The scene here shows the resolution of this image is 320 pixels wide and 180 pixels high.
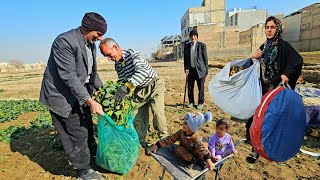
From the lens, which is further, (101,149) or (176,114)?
(176,114)

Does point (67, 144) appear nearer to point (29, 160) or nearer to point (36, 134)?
point (29, 160)

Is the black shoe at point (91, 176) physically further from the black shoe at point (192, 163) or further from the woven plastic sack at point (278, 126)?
the woven plastic sack at point (278, 126)

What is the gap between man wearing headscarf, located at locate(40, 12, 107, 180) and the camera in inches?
100

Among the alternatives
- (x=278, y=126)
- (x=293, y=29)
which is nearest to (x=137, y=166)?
(x=278, y=126)

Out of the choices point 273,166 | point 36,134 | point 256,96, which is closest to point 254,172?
point 273,166

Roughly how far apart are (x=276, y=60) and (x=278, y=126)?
108 cm

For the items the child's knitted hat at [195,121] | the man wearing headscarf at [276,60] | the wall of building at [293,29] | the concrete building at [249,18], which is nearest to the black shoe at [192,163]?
the child's knitted hat at [195,121]

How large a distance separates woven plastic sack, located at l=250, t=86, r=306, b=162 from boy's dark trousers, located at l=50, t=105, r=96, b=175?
6.38ft

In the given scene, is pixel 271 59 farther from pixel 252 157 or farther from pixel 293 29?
pixel 293 29

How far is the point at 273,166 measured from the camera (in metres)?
3.35

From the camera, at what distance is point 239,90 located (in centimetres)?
310

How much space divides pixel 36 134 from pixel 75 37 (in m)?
2.99

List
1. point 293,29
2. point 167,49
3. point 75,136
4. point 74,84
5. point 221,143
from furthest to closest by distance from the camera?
point 167,49
point 293,29
point 75,136
point 221,143
point 74,84

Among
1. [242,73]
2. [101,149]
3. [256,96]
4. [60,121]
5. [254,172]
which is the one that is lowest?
[254,172]
